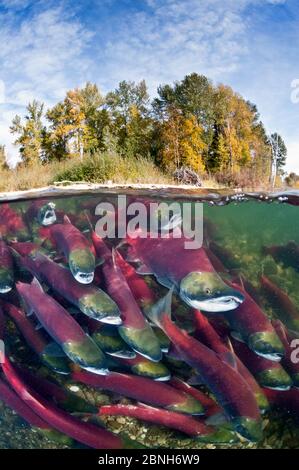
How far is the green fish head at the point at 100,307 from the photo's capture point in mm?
3031

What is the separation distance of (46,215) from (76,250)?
2.08ft

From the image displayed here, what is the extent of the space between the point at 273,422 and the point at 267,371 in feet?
1.20

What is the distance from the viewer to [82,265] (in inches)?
127

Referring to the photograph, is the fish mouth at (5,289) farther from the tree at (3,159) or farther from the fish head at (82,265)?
the tree at (3,159)

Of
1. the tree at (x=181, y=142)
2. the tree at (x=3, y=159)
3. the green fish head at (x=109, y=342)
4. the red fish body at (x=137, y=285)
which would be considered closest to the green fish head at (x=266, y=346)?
the red fish body at (x=137, y=285)

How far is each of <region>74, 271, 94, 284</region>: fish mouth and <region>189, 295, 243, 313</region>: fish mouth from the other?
625 mm

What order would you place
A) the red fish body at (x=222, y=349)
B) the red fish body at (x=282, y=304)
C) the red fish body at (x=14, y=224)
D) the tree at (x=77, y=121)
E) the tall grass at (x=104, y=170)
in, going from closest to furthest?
the red fish body at (x=222, y=349)
the red fish body at (x=282, y=304)
the red fish body at (x=14, y=224)
the tall grass at (x=104, y=170)
the tree at (x=77, y=121)

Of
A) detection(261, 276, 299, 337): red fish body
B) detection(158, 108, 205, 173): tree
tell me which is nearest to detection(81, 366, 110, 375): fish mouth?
detection(261, 276, 299, 337): red fish body

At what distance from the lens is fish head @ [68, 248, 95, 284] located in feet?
10.4

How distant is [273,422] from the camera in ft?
10.5

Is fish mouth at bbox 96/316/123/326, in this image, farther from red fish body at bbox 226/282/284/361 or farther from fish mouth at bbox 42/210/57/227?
fish mouth at bbox 42/210/57/227

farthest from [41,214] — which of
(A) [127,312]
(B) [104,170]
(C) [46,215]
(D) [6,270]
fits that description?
(B) [104,170]

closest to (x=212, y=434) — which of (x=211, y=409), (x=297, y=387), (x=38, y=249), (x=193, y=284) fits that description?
(x=211, y=409)

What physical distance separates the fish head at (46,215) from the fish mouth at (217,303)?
1264mm
